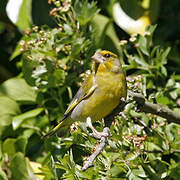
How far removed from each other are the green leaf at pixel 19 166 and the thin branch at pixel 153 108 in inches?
24.1

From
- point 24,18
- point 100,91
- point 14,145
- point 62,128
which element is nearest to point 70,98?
point 62,128

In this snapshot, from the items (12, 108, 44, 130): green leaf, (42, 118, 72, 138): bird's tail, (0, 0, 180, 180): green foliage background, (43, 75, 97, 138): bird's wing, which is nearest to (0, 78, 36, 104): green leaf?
(0, 0, 180, 180): green foliage background

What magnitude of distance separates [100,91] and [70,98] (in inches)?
17.6

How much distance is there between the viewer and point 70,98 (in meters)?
2.06

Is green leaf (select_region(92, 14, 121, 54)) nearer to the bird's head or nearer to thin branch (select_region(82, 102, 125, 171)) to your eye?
the bird's head

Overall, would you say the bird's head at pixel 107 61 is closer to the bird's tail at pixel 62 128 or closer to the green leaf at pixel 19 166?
the bird's tail at pixel 62 128

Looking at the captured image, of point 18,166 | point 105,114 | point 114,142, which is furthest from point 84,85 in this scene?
point 18,166

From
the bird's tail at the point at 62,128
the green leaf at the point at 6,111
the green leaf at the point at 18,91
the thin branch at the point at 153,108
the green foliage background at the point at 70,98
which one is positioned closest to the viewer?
the thin branch at the point at 153,108

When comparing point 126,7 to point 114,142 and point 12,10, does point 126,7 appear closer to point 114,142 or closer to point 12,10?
point 12,10

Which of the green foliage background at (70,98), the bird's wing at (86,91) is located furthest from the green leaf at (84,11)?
the bird's wing at (86,91)

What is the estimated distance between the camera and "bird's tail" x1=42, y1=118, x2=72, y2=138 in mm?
1831

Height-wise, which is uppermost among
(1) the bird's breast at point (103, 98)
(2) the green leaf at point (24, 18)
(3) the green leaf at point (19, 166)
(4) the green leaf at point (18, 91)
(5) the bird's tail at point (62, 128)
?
(2) the green leaf at point (24, 18)

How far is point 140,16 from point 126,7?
3.9 inches

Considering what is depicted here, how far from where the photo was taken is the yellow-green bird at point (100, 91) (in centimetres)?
160
